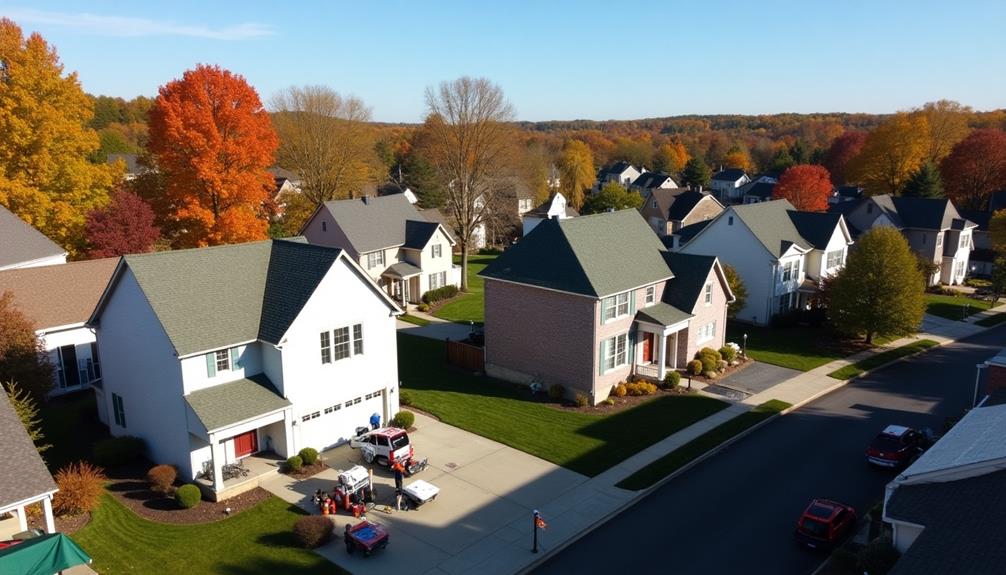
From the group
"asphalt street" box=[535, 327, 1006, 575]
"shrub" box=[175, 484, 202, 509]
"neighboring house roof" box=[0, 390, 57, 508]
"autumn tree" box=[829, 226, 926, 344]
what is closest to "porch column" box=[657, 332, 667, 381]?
"asphalt street" box=[535, 327, 1006, 575]

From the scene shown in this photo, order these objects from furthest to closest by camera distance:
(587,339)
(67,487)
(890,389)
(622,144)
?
(622,144) → (890,389) → (587,339) → (67,487)

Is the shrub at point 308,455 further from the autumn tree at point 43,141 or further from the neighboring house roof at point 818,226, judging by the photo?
the neighboring house roof at point 818,226

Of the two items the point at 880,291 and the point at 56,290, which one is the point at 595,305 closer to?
the point at 880,291

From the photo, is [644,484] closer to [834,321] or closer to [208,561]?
[208,561]

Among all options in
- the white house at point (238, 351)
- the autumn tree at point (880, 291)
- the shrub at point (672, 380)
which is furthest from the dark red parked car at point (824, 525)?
the autumn tree at point (880, 291)

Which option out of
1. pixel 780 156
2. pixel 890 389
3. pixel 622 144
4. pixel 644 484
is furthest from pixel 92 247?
pixel 622 144

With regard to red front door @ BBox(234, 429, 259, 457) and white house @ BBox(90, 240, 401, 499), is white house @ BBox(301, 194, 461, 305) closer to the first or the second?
white house @ BBox(90, 240, 401, 499)

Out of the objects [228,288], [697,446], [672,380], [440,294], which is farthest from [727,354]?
[228,288]

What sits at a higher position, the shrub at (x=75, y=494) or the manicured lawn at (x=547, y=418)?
the shrub at (x=75, y=494)
